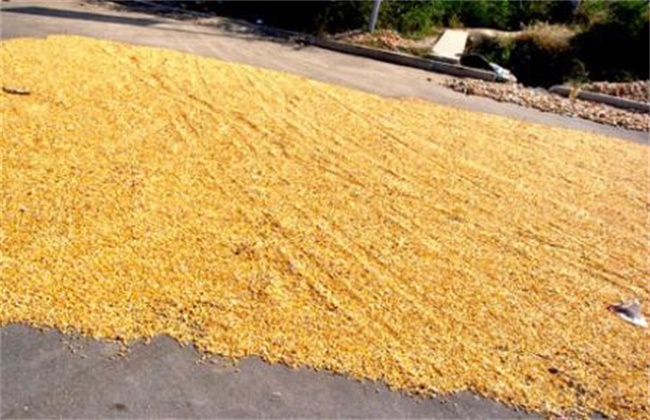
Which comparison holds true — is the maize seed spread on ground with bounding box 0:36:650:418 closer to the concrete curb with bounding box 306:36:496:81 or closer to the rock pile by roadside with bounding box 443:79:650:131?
the rock pile by roadside with bounding box 443:79:650:131

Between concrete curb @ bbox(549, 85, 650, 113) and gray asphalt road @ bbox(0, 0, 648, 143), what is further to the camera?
concrete curb @ bbox(549, 85, 650, 113)

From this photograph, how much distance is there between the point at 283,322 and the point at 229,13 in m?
11.8

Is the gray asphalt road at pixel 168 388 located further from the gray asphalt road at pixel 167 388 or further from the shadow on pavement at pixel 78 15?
the shadow on pavement at pixel 78 15

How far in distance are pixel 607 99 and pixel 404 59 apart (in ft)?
12.5

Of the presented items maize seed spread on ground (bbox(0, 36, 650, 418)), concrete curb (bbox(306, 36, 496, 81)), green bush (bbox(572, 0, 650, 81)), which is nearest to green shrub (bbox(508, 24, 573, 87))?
green bush (bbox(572, 0, 650, 81))

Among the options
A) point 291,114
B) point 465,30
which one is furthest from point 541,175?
point 465,30

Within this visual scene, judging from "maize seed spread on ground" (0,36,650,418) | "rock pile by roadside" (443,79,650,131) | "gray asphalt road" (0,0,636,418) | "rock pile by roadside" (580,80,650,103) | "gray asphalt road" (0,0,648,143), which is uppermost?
→ "rock pile by roadside" (580,80,650,103)

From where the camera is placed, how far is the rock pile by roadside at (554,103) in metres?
10.5

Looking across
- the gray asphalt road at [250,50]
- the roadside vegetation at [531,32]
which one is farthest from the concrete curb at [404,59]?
the roadside vegetation at [531,32]

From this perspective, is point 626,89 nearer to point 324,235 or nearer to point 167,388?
point 324,235

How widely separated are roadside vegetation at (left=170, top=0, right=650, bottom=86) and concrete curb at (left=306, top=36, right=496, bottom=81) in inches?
31.4

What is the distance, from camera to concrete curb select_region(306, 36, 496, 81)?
12180 mm

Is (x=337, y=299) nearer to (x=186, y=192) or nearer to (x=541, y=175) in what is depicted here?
(x=186, y=192)

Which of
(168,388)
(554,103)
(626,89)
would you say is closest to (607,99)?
(626,89)
